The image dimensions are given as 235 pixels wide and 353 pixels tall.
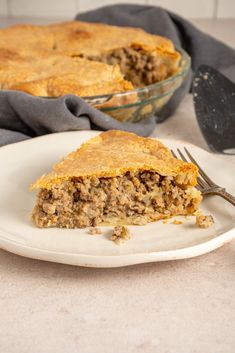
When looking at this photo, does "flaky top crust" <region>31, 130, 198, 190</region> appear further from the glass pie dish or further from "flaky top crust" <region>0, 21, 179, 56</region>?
"flaky top crust" <region>0, 21, 179, 56</region>

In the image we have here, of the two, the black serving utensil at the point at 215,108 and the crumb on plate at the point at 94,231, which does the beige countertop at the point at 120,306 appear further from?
the black serving utensil at the point at 215,108

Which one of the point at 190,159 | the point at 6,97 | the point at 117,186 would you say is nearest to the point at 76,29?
the point at 6,97

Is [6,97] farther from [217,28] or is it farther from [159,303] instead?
[217,28]

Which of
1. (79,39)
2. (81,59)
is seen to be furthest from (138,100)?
(79,39)

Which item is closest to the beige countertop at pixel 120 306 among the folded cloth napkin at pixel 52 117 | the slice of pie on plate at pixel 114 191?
the slice of pie on plate at pixel 114 191

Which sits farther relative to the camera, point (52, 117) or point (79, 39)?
point (79, 39)

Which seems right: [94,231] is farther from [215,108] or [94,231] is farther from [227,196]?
[215,108]
